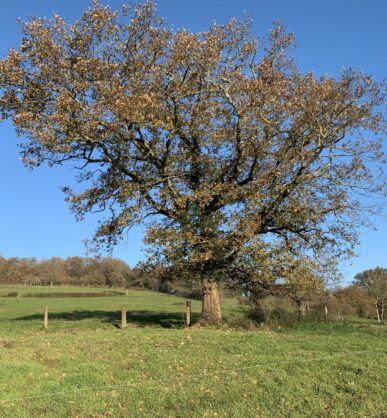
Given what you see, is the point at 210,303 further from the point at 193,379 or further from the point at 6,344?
the point at 193,379

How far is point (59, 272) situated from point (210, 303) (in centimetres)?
12105

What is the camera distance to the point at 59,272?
136 metres

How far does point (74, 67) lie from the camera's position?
1994 cm

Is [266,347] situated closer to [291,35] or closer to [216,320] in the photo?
[216,320]

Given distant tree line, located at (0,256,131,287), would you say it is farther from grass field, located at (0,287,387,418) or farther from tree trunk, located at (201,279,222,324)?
grass field, located at (0,287,387,418)

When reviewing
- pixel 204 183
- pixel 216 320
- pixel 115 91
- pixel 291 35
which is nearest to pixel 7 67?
pixel 115 91

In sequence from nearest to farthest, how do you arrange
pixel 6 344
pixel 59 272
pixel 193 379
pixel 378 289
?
pixel 193 379 < pixel 6 344 < pixel 378 289 < pixel 59 272

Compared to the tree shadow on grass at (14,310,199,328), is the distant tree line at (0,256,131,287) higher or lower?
higher

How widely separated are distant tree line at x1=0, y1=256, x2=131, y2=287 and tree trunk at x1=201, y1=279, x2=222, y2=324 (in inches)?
4026

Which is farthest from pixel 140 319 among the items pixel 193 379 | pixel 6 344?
pixel 193 379

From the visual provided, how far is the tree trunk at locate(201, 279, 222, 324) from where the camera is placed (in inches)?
845

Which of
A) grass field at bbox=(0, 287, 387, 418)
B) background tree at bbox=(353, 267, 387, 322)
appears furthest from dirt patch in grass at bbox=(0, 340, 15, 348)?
background tree at bbox=(353, 267, 387, 322)

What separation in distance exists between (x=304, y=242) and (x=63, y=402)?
15665mm

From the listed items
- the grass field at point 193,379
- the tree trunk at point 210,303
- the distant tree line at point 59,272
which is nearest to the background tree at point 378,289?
the tree trunk at point 210,303
